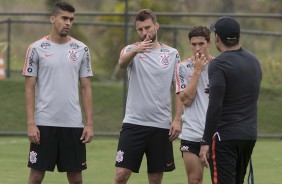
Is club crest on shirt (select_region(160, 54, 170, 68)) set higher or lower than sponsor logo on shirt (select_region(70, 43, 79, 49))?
lower

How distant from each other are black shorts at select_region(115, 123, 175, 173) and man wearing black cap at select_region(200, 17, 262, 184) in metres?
1.85

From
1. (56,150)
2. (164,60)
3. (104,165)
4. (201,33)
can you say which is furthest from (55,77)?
(104,165)

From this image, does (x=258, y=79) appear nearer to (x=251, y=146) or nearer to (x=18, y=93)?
(x=251, y=146)

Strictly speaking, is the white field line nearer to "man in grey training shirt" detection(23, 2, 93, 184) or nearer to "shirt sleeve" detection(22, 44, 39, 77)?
"man in grey training shirt" detection(23, 2, 93, 184)

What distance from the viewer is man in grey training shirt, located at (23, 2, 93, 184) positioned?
29.9ft

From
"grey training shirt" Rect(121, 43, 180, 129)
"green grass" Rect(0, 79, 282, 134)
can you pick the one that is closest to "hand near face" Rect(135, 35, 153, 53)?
"grey training shirt" Rect(121, 43, 180, 129)

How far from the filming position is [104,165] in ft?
44.8

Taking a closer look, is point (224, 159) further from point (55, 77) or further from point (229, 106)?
point (55, 77)

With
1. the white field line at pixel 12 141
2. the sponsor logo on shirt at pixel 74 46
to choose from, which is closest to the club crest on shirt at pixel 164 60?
the sponsor logo on shirt at pixel 74 46

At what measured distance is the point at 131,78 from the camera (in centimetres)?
958

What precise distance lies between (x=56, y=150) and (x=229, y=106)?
7.14ft

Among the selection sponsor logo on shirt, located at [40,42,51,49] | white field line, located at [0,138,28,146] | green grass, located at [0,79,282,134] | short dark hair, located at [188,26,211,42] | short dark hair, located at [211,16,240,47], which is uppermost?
short dark hair, located at [211,16,240,47]

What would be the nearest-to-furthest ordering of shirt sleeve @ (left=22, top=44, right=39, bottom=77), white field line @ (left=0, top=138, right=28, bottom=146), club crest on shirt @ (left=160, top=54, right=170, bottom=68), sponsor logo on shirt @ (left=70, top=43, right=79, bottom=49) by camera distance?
shirt sleeve @ (left=22, top=44, right=39, bottom=77) → sponsor logo on shirt @ (left=70, top=43, right=79, bottom=49) → club crest on shirt @ (left=160, top=54, right=170, bottom=68) → white field line @ (left=0, top=138, right=28, bottom=146)

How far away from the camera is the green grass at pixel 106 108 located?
1909 cm
